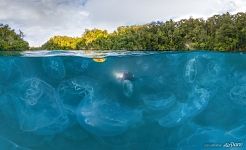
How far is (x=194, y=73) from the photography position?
9.70 m

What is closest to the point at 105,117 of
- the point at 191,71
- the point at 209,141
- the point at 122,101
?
the point at 122,101

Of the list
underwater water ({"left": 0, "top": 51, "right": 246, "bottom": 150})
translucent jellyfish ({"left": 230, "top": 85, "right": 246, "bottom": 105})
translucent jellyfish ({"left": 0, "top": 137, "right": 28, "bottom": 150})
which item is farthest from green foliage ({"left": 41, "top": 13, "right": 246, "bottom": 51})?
translucent jellyfish ({"left": 0, "top": 137, "right": 28, "bottom": 150})

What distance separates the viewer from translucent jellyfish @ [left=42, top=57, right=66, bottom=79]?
30.9 feet

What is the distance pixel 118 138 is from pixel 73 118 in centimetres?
87

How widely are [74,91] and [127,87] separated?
3.07ft

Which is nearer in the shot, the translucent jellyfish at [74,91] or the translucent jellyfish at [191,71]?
the translucent jellyfish at [74,91]

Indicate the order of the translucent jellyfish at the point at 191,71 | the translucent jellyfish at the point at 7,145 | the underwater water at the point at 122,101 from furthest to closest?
1. the translucent jellyfish at the point at 191,71
2. the underwater water at the point at 122,101
3. the translucent jellyfish at the point at 7,145

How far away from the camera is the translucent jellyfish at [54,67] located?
30.9ft

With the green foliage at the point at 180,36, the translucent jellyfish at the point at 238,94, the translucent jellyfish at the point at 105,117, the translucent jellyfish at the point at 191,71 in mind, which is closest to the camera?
the translucent jellyfish at the point at 105,117

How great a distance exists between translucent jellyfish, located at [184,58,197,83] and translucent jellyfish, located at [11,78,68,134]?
2312 mm

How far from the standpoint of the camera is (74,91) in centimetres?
943

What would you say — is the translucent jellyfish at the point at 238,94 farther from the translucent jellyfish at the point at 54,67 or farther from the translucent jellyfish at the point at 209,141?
the translucent jellyfish at the point at 54,67

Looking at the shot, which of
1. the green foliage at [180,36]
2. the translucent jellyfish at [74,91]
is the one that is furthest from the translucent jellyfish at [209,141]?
the green foliage at [180,36]

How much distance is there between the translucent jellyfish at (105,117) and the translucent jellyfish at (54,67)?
25.6 inches
